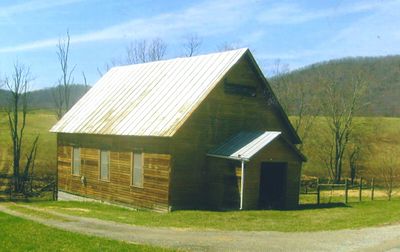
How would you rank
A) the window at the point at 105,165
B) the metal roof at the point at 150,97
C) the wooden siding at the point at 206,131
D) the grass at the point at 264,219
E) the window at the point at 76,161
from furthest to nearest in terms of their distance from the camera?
the window at the point at 76,161, the window at the point at 105,165, the metal roof at the point at 150,97, the wooden siding at the point at 206,131, the grass at the point at 264,219

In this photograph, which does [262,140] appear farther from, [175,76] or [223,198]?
[175,76]

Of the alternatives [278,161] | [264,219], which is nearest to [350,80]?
[278,161]

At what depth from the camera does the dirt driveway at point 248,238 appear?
13359mm

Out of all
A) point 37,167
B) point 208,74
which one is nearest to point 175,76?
point 208,74

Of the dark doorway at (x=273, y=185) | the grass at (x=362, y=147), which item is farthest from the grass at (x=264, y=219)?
the grass at (x=362, y=147)

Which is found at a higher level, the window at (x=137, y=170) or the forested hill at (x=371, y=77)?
the forested hill at (x=371, y=77)

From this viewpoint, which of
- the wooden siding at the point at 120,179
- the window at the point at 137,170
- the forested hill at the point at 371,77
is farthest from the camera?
the forested hill at the point at 371,77

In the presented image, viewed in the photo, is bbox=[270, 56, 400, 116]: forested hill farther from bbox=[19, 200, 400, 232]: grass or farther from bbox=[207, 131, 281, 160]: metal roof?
bbox=[19, 200, 400, 232]: grass

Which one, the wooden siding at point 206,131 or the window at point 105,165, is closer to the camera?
the wooden siding at point 206,131

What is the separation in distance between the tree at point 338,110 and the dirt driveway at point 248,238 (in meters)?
39.3

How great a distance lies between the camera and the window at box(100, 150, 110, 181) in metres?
27.1

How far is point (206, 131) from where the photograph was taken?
2386cm

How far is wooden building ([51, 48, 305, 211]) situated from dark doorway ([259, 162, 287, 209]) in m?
0.05

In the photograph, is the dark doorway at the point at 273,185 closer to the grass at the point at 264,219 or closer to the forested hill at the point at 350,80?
the grass at the point at 264,219
